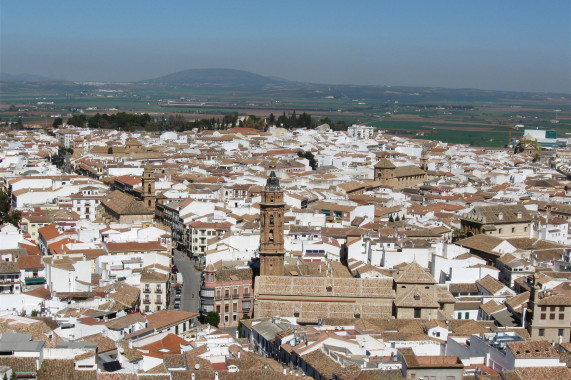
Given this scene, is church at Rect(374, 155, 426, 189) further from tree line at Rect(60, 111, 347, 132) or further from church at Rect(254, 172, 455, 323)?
tree line at Rect(60, 111, 347, 132)

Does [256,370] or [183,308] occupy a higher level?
[256,370]

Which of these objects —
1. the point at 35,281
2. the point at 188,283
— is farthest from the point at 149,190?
the point at 35,281

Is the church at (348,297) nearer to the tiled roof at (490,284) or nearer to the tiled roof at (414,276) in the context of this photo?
the tiled roof at (414,276)

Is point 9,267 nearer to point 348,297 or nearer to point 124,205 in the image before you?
point 348,297

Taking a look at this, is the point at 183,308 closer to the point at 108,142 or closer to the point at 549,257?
the point at 549,257

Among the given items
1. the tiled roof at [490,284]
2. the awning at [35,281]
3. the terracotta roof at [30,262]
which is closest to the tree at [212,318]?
the awning at [35,281]

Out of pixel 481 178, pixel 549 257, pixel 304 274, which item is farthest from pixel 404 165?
pixel 304 274
